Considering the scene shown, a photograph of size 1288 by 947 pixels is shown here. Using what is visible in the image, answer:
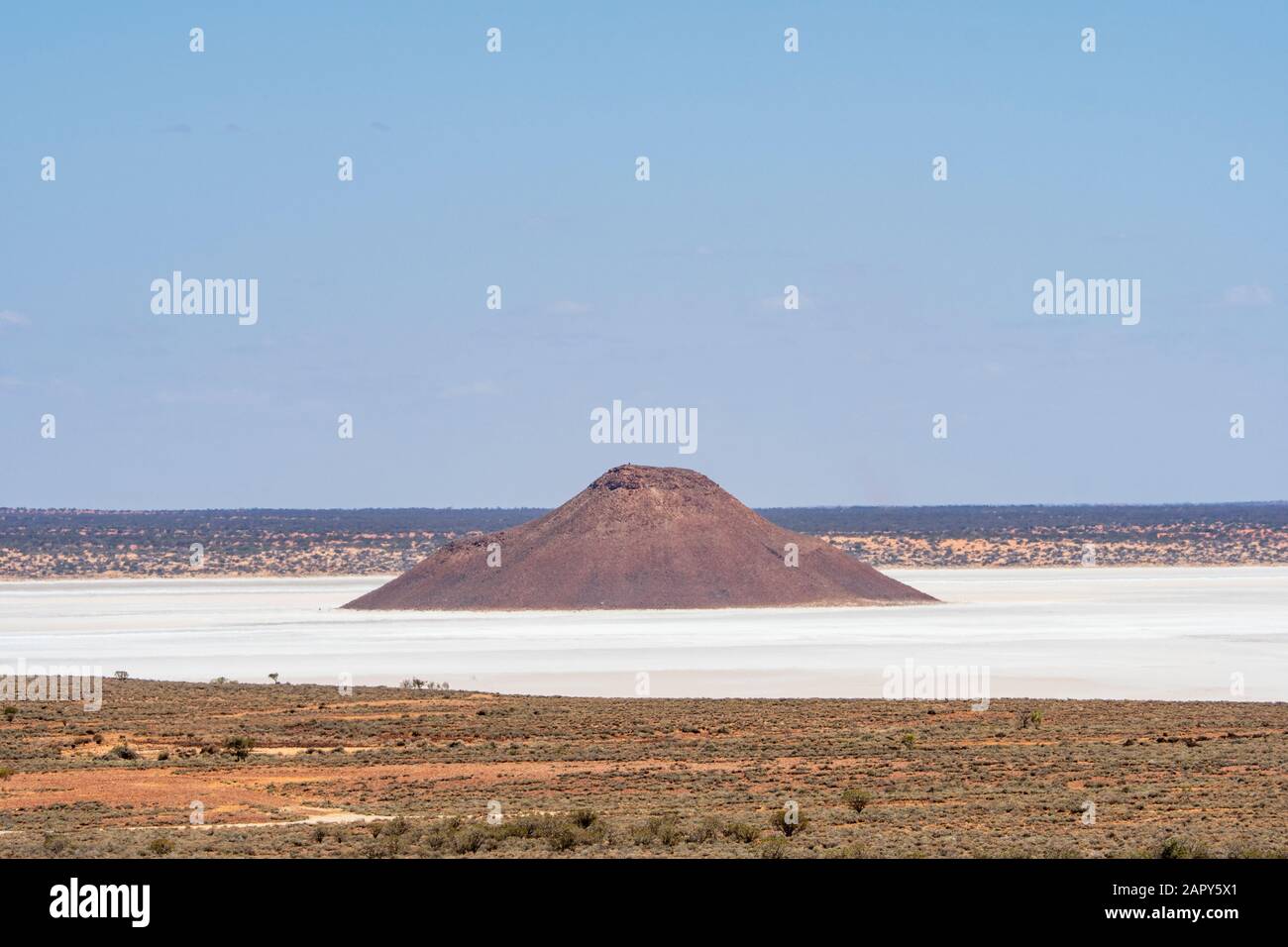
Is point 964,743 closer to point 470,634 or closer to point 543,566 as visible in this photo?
point 470,634

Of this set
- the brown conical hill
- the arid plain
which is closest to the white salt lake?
the brown conical hill

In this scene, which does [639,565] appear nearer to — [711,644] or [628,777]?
[711,644]

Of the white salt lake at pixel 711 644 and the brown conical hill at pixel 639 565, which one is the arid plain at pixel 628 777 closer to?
the white salt lake at pixel 711 644

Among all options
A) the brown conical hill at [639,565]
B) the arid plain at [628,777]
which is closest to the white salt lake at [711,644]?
the brown conical hill at [639,565]

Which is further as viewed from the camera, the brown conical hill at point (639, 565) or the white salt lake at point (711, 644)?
the brown conical hill at point (639, 565)

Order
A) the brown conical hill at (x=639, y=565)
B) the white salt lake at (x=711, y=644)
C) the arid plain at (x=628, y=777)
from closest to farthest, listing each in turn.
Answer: the arid plain at (x=628, y=777), the white salt lake at (x=711, y=644), the brown conical hill at (x=639, y=565)
